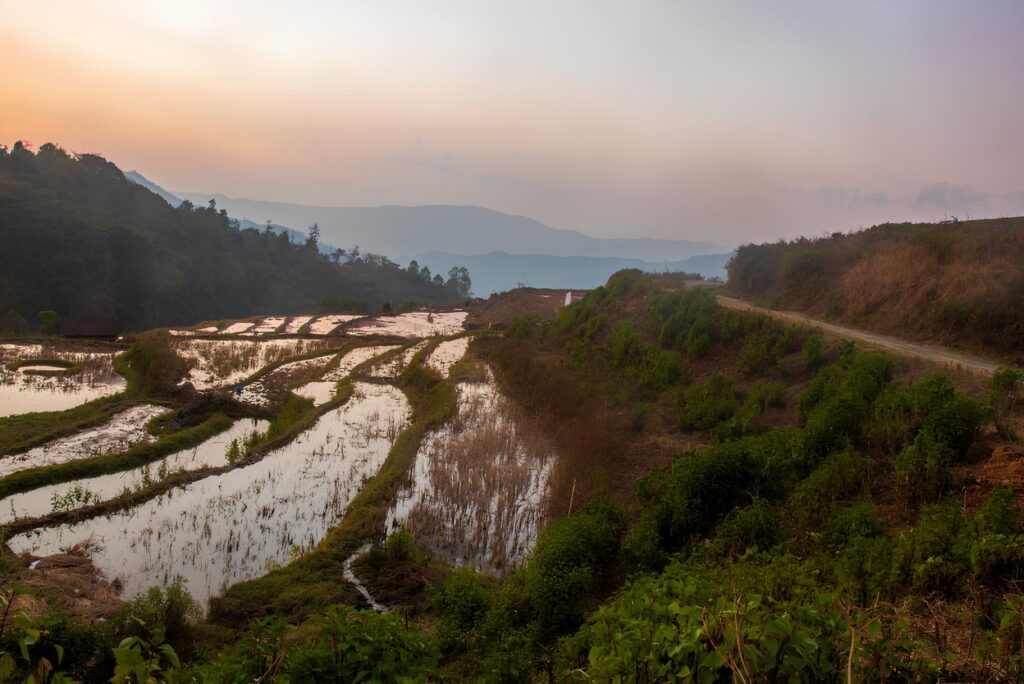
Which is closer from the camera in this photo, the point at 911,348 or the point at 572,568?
the point at 572,568

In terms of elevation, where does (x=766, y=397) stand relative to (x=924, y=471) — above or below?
below

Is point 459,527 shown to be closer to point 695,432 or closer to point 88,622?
point 88,622

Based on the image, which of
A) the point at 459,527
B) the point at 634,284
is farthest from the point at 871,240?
the point at 459,527

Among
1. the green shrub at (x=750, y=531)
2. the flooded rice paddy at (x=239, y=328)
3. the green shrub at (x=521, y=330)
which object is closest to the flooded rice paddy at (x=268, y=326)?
the flooded rice paddy at (x=239, y=328)

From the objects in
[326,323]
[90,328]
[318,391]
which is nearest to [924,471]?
[318,391]

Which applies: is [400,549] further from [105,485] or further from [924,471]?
[924,471]

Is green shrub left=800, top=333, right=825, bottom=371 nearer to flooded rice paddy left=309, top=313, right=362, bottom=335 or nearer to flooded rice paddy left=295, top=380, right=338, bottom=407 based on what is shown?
flooded rice paddy left=295, top=380, right=338, bottom=407
